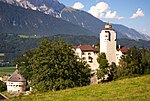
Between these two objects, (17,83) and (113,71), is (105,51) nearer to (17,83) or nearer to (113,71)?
(113,71)

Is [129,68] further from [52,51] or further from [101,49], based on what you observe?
[52,51]

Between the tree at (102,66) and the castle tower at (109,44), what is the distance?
2.25 metres

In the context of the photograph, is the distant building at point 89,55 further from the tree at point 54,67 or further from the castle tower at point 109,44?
the tree at point 54,67

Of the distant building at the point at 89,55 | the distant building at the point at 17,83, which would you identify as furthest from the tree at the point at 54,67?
the distant building at the point at 89,55

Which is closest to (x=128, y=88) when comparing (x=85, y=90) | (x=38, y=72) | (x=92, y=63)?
(x=85, y=90)

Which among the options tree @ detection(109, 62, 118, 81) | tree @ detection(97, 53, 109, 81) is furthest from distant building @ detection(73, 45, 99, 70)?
tree @ detection(109, 62, 118, 81)

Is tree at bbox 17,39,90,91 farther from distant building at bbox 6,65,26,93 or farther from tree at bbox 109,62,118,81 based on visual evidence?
Result: distant building at bbox 6,65,26,93

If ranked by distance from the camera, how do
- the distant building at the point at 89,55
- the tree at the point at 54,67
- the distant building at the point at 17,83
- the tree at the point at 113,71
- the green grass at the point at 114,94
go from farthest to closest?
1. the distant building at the point at 89,55
2. the tree at the point at 113,71
3. the distant building at the point at 17,83
4. the tree at the point at 54,67
5. the green grass at the point at 114,94

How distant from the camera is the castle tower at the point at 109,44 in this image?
9431cm

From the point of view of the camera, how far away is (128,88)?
25141 mm

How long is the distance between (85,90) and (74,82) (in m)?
23.7

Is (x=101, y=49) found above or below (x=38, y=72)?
above

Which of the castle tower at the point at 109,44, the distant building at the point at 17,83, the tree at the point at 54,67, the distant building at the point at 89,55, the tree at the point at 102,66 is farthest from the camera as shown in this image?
the distant building at the point at 89,55

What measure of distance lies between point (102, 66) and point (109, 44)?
9.71 meters
